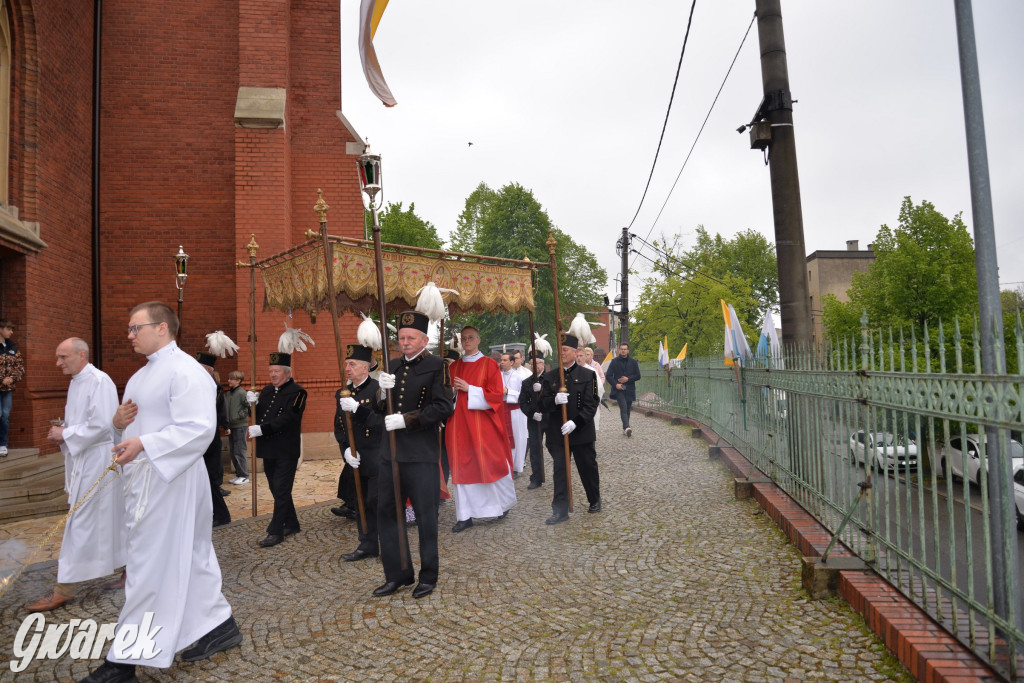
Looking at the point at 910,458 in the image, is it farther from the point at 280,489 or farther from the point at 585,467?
the point at 280,489

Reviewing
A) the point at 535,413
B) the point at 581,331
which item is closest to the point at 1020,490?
the point at 581,331

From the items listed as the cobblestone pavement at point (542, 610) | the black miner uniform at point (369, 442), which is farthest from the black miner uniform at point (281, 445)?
the black miner uniform at point (369, 442)

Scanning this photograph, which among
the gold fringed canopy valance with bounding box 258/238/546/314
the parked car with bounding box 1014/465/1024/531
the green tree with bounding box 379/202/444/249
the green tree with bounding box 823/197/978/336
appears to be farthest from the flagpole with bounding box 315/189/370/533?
the green tree with bounding box 379/202/444/249

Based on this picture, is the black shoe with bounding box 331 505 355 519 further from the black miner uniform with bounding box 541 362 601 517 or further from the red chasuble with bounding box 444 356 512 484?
the black miner uniform with bounding box 541 362 601 517

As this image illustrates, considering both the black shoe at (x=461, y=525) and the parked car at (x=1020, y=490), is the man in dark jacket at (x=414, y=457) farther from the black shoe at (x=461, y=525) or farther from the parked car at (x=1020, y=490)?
the parked car at (x=1020, y=490)

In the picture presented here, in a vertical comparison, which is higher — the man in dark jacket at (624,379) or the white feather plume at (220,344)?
the white feather plume at (220,344)

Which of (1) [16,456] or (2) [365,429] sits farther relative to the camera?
(1) [16,456]

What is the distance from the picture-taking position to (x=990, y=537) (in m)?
3.31

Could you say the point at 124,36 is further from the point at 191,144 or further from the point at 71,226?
the point at 71,226

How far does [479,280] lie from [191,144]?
7.61 metres

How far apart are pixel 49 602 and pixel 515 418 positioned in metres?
6.85

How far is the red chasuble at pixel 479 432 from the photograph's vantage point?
7.18 metres

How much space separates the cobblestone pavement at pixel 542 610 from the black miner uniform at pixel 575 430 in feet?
1.22

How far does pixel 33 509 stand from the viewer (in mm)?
8070
